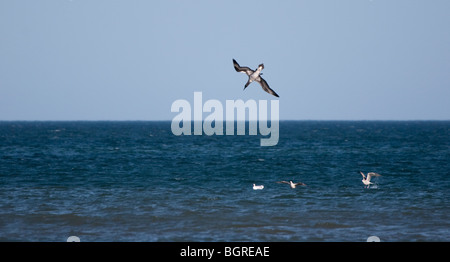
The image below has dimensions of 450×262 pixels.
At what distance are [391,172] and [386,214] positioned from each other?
19.3 meters

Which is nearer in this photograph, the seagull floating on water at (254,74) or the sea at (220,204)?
the seagull floating on water at (254,74)

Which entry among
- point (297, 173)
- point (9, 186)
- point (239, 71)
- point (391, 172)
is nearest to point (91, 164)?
point (9, 186)

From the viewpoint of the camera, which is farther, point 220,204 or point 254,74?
point 220,204

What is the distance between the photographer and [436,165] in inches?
1861

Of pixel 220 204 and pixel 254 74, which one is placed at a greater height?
pixel 254 74

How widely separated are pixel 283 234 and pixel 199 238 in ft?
10.4

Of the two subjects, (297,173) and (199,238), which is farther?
(297,173)

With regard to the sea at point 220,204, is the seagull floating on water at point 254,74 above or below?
above

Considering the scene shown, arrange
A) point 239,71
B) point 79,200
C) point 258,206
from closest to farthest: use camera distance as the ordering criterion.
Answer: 1. point 239,71
2. point 258,206
3. point 79,200

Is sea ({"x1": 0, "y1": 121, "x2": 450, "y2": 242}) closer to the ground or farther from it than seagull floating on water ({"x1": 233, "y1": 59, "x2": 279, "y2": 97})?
closer to the ground

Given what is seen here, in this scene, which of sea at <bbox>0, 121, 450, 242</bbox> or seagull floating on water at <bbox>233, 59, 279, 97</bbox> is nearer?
seagull floating on water at <bbox>233, 59, 279, 97</bbox>

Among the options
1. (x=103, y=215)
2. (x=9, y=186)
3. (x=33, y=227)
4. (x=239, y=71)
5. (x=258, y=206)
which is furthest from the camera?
(x=9, y=186)

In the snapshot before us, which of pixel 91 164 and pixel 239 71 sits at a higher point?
pixel 239 71
